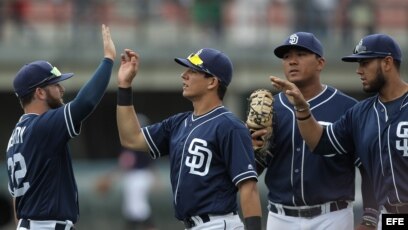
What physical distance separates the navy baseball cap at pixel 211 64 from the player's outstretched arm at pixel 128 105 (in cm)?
41

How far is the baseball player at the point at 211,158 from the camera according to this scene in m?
7.31

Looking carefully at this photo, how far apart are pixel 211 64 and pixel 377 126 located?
1.23 m

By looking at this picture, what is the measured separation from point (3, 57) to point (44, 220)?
1366 cm

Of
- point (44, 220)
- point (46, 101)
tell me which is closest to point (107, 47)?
point (46, 101)

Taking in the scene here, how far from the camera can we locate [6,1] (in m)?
21.4

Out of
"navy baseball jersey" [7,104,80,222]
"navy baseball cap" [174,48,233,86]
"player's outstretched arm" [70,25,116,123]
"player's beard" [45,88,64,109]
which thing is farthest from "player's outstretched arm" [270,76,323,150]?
"player's beard" [45,88,64,109]

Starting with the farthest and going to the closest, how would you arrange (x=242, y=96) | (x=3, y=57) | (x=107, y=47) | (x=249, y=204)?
1. (x=242, y=96)
2. (x=3, y=57)
3. (x=107, y=47)
4. (x=249, y=204)

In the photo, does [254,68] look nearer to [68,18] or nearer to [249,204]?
[68,18]

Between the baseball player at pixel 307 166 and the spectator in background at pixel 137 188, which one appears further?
the spectator in background at pixel 137 188

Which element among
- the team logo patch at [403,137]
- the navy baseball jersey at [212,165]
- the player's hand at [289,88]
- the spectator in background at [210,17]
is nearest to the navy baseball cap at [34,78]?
the navy baseball jersey at [212,165]

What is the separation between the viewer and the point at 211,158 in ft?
24.4

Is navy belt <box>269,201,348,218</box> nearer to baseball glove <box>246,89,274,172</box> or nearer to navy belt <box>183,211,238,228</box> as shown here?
baseball glove <box>246,89,274,172</box>

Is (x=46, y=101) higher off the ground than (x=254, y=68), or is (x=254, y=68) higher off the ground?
(x=46, y=101)

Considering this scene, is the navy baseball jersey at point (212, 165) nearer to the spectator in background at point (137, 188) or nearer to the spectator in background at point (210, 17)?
the spectator in background at point (137, 188)
